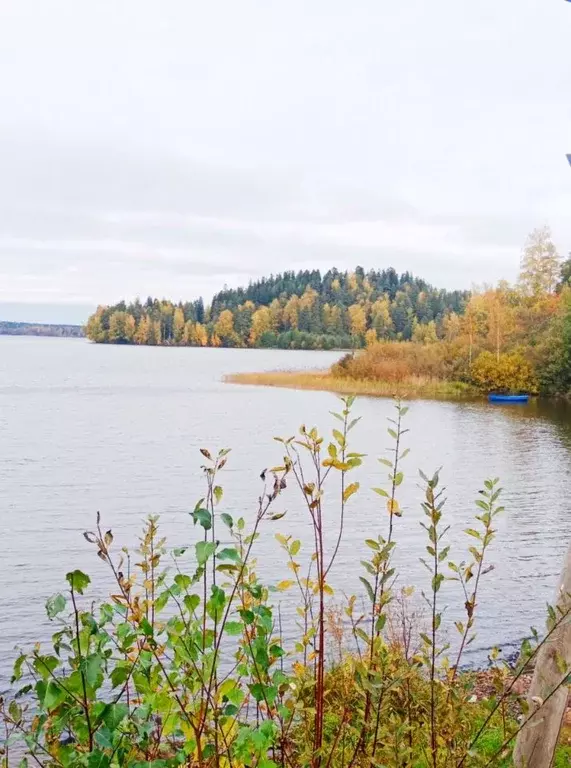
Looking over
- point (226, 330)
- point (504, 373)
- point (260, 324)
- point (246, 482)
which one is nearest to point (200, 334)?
point (226, 330)

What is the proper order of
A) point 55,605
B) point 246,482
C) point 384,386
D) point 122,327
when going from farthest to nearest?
point 122,327, point 384,386, point 246,482, point 55,605

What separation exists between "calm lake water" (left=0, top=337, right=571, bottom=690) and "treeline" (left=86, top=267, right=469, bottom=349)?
88.9 metres

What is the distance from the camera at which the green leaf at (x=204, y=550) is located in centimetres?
174

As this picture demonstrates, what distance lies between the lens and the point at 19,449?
23.5 metres

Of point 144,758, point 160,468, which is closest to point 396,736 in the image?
point 144,758

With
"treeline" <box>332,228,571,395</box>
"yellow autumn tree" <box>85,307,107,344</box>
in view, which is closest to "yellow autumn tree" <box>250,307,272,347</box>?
"yellow autumn tree" <box>85,307,107,344</box>

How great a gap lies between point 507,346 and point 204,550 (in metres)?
48.4

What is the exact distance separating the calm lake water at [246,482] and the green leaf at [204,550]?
6.90 metres

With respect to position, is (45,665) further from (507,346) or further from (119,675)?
(507,346)

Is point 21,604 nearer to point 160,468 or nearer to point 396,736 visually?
point 396,736

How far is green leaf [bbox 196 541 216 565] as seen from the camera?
5.70ft

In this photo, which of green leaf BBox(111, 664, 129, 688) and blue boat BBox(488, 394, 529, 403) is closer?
green leaf BBox(111, 664, 129, 688)

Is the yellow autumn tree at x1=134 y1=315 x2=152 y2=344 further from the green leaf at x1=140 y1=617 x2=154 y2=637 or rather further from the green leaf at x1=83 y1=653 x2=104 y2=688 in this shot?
the green leaf at x1=83 y1=653 x2=104 y2=688

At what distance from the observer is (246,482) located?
18.6 m
